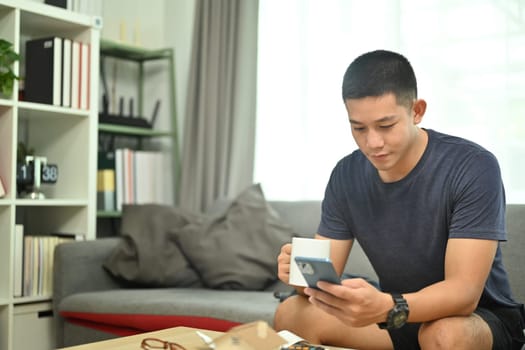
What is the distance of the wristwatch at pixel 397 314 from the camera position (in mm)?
1500

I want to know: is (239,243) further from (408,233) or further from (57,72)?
(408,233)

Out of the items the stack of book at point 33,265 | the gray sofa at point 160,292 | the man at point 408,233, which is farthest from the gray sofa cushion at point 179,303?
the man at point 408,233

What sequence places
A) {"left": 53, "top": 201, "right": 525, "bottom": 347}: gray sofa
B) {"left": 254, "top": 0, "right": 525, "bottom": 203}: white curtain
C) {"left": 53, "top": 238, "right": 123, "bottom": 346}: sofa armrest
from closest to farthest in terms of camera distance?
{"left": 53, "top": 201, "right": 525, "bottom": 347}: gray sofa
{"left": 254, "top": 0, "right": 525, "bottom": 203}: white curtain
{"left": 53, "top": 238, "right": 123, "bottom": 346}: sofa armrest

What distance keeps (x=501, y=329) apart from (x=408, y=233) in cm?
31

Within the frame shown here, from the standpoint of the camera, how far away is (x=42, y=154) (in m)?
3.38

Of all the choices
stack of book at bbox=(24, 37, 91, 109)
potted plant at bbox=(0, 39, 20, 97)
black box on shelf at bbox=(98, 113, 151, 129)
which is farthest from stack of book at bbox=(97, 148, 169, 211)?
potted plant at bbox=(0, 39, 20, 97)

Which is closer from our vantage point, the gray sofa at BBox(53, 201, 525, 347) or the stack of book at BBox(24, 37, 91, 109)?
the gray sofa at BBox(53, 201, 525, 347)

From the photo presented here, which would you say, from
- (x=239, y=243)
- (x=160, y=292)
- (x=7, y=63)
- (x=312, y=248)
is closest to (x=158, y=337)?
(x=312, y=248)

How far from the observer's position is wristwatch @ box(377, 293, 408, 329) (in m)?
1.50

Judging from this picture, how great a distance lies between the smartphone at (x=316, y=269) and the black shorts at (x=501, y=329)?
1.39 feet

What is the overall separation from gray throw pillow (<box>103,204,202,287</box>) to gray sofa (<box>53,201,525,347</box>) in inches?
2.3

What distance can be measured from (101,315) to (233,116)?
1.31m

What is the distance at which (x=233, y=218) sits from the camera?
2.99m

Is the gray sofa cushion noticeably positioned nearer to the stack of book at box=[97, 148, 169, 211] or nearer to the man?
the man
